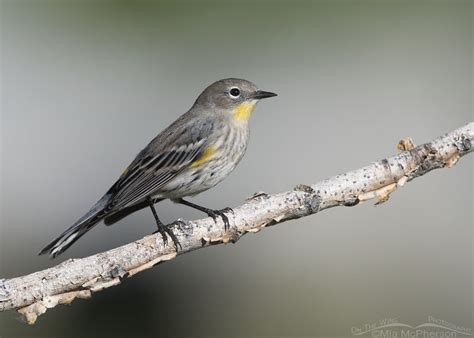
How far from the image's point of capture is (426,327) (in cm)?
583

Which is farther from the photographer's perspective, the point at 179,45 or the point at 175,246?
the point at 179,45

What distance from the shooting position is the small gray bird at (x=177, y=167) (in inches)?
186

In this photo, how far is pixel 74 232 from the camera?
452 centimetres

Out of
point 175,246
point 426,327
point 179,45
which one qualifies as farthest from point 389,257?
point 179,45

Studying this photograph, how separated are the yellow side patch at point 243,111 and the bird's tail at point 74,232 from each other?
1.20 meters

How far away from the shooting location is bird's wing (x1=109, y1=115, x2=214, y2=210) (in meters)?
4.77

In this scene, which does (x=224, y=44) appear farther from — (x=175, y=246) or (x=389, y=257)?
(x=175, y=246)

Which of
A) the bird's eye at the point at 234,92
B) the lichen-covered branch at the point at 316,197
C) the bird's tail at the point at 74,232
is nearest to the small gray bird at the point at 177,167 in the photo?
the bird's tail at the point at 74,232

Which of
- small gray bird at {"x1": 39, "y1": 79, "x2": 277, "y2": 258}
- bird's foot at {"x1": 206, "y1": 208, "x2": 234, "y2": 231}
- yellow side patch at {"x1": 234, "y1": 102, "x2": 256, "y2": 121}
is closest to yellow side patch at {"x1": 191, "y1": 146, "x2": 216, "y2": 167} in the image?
small gray bird at {"x1": 39, "y1": 79, "x2": 277, "y2": 258}

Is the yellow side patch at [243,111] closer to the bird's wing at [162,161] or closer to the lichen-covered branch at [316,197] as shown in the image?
the bird's wing at [162,161]

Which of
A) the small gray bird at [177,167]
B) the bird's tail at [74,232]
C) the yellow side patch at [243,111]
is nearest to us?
the bird's tail at [74,232]

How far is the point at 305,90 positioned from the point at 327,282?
10.1ft

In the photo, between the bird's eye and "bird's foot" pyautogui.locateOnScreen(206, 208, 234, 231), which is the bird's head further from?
"bird's foot" pyautogui.locateOnScreen(206, 208, 234, 231)

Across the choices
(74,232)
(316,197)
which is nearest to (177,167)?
(74,232)
